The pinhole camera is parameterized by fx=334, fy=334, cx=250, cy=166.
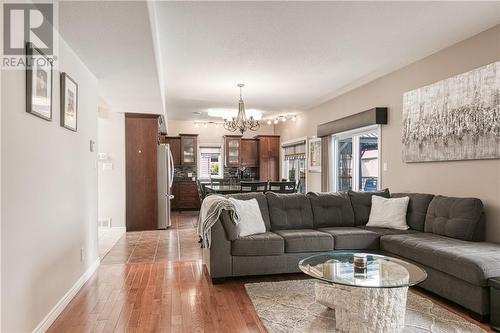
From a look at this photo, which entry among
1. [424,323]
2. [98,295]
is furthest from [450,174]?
[98,295]

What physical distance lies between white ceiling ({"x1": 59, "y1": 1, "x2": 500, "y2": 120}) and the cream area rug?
248cm

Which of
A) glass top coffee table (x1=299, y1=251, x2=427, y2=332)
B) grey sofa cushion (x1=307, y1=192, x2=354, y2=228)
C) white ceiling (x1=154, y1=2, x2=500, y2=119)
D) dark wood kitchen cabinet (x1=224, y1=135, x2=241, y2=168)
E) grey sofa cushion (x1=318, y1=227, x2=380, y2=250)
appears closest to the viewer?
glass top coffee table (x1=299, y1=251, x2=427, y2=332)

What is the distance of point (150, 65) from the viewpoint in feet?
11.8

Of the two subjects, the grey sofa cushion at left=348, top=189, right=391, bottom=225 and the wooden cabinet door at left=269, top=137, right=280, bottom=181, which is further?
the wooden cabinet door at left=269, top=137, right=280, bottom=181

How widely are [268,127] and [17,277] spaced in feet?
29.3

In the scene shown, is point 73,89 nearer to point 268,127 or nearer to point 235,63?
point 235,63

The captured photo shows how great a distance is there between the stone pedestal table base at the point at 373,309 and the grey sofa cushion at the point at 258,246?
1261 mm

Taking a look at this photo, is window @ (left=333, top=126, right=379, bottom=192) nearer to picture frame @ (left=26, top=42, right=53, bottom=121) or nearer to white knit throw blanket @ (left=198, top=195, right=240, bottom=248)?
white knit throw blanket @ (left=198, top=195, right=240, bottom=248)

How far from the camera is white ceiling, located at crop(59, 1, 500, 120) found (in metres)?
2.82

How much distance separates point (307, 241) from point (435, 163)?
1940 millimetres

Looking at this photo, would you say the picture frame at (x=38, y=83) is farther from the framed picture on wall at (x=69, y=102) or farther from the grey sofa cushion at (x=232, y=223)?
the grey sofa cushion at (x=232, y=223)

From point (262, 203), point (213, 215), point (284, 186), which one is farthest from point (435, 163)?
point (213, 215)

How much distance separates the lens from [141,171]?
6559mm

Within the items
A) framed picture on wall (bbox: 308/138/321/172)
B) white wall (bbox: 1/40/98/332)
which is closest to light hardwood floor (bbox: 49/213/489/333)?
white wall (bbox: 1/40/98/332)
